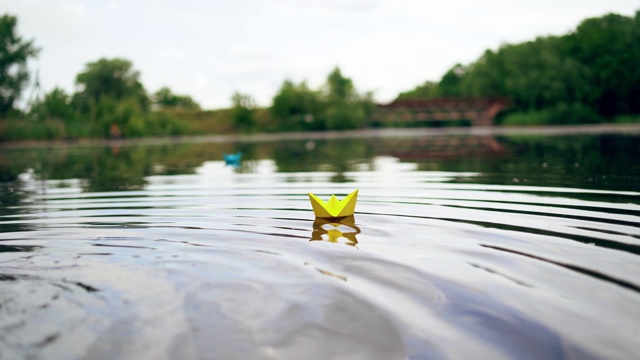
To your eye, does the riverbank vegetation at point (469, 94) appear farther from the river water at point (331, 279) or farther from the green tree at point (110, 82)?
the river water at point (331, 279)

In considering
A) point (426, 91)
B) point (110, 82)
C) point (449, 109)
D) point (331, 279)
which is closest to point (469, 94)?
point (449, 109)

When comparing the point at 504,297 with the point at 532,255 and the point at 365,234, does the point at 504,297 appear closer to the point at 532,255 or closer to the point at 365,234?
the point at 532,255

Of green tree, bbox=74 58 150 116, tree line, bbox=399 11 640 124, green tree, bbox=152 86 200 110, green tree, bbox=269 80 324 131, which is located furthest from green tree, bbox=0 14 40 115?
tree line, bbox=399 11 640 124

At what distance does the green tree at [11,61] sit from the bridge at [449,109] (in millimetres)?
42337

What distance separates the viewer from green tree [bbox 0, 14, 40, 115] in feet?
180

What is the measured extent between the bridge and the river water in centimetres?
4667

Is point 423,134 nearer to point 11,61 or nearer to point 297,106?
point 297,106

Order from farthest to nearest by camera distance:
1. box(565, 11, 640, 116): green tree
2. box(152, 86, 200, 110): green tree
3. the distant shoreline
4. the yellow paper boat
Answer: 1. box(152, 86, 200, 110): green tree
2. box(565, 11, 640, 116): green tree
3. the distant shoreline
4. the yellow paper boat

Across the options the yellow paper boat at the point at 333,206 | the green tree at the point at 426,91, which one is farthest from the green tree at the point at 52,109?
the green tree at the point at 426,91

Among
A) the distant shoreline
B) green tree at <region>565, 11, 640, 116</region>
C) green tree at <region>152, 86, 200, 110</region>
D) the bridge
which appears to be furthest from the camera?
green tree at <region>152, 86, 200, 110</region>

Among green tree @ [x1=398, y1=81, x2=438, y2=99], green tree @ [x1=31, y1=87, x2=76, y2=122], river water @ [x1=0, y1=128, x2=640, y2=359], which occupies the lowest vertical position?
river water @ [x1=0, y1=128, x2=640, y2=359]

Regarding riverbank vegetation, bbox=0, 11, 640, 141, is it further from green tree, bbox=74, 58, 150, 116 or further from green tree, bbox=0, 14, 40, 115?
green tree, bbox=74, 58, 150, 116

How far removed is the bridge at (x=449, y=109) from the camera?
2039 inches

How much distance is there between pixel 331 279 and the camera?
12.2ft
